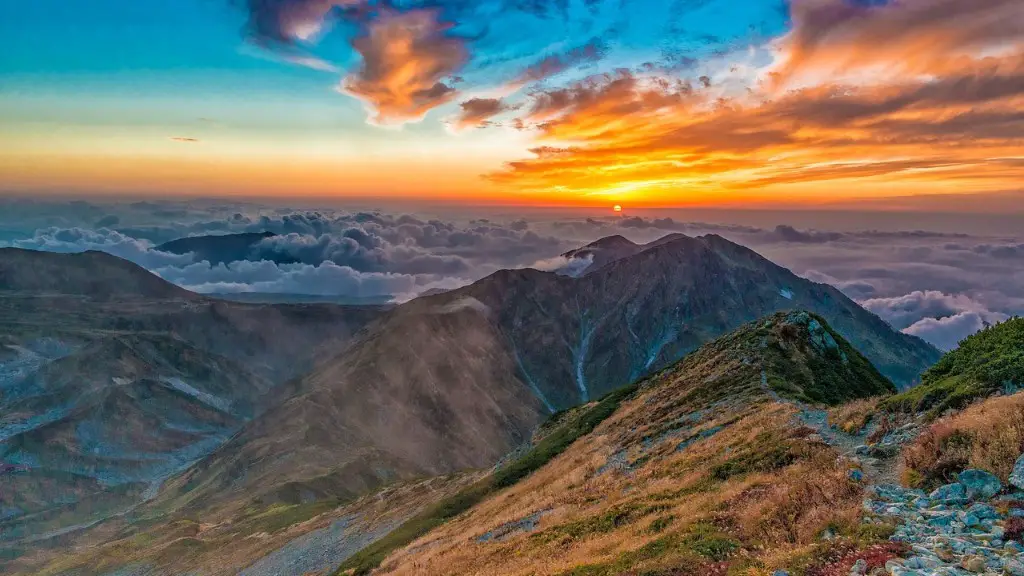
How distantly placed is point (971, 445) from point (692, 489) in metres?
13.1

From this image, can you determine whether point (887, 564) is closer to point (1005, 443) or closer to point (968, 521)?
point (968, 521)

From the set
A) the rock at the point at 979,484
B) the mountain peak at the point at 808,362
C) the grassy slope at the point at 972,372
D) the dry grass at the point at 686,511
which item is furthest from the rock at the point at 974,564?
the mountain peak at the point at 808,362

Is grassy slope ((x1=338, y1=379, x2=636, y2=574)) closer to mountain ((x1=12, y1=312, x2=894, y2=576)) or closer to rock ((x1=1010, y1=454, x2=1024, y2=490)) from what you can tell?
mountain ((x1=12, y1=312, x2=894, y2=576))

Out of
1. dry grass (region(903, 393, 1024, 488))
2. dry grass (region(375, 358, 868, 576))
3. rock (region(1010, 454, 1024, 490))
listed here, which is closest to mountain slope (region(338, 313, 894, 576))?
dry grass (region(375, 358, 868, 576))

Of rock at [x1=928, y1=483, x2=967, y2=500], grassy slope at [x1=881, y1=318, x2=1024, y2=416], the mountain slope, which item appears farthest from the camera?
grassy slope at [x1=881, y1=318, x2=1024, y2=416]

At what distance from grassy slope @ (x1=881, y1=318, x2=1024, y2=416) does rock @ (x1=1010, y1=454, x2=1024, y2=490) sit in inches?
362

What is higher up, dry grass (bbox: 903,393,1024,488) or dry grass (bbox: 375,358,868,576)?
dry grass (bbox: 903,393,1024,488)

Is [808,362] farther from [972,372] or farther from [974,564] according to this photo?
[974,564]

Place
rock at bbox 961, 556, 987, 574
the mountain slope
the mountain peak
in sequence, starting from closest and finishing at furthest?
rock at bbox 961, 556, 987, 574, the mountain slope, the mountain peak

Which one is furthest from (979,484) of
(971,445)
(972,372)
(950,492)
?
(972,372)

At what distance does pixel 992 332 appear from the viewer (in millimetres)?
34344

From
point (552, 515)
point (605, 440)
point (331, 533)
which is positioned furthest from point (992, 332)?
point (331, 533)

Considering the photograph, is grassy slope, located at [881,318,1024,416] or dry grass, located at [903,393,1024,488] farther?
grassy slope, located at [881,318,1024,416]

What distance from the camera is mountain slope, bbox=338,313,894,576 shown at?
2019cm
